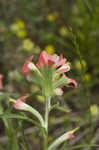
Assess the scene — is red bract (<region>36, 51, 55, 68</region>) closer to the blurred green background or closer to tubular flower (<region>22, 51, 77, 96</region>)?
tubular flower (<region>22, 51, 77, 96</region>)

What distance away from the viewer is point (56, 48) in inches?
91.4

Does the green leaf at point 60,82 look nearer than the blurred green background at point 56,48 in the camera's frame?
Yes

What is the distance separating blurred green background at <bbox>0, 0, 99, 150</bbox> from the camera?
183 cm

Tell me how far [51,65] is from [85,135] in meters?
0.92

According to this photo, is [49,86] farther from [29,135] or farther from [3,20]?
[3,20]

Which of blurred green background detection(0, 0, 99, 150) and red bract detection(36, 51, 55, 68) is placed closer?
red bract detection(36, 51, 55, 68)

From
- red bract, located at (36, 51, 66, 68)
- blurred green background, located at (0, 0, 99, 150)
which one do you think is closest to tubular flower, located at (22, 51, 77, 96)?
red bract, located at (36, 51, 66, 68)

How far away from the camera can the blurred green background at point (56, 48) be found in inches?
71.9

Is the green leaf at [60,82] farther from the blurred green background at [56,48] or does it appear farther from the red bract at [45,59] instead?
the blurred green background at [56,48]

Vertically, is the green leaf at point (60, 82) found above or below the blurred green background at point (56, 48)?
below

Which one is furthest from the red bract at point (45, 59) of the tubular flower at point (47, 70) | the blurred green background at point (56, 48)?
the blurred green background at point (56, 48)

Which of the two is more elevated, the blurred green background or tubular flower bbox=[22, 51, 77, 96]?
the blurred green background

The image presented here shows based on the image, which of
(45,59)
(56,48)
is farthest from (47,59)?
(56,48)

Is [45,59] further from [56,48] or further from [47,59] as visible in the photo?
[56,48]
